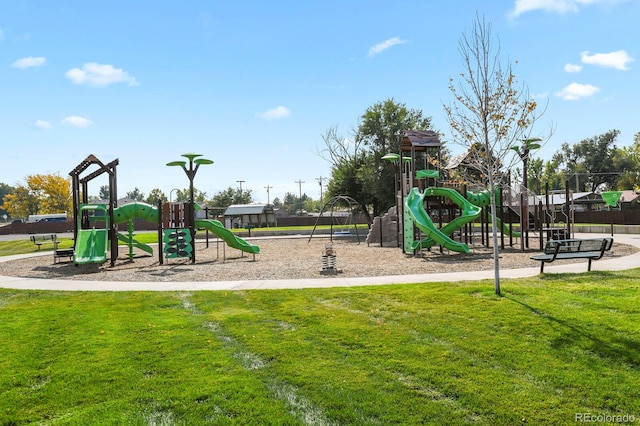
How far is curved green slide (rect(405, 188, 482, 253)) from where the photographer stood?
1778cm

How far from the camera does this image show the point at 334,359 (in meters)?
5.96

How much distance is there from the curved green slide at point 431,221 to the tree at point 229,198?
2621 inches

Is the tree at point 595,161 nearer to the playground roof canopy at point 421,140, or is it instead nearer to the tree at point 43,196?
the playground roof canopy at point 421,140

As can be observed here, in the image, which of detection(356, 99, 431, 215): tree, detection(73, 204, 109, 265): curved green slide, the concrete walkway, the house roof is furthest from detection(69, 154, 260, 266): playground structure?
the house roof

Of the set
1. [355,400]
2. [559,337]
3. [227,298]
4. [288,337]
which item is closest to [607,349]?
[559,337]

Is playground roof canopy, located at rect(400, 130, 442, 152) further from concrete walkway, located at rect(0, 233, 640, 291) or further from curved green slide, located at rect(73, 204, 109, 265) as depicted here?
curved green slide, located at rect(73, 204, 109, 265)

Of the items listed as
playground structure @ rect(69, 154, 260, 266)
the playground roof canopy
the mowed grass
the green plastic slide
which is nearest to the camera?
the mowed grass

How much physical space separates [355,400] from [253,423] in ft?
3.61

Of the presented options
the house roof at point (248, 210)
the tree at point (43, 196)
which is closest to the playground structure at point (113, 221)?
the house roof at point (248, 210)

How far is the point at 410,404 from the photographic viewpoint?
4738mm

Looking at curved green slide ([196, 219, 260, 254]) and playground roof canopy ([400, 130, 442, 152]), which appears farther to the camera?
playground roof canopy ([400, 130, 442, 152])

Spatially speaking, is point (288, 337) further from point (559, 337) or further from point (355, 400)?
point (559, 337)

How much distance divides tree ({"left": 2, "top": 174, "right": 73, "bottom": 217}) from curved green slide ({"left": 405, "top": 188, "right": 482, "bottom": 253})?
228 feet

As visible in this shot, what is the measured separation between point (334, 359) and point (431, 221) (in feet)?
43.9
